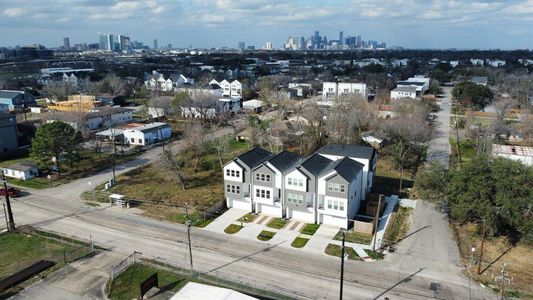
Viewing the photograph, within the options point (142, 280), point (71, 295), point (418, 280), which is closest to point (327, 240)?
point (418, 280)

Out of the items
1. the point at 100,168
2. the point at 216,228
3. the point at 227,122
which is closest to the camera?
the point at 216,228

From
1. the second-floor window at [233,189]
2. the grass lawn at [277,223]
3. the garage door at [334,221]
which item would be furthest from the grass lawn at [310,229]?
the second-floor window at [233,189]

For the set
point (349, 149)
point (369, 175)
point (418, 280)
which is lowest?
point (418, 280)

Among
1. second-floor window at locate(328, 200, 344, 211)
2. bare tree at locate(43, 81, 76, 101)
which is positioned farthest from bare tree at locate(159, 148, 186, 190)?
bare tree at locate(43, 81, 76, 101)

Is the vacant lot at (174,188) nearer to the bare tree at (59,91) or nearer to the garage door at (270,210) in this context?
the garage door at (270,210)

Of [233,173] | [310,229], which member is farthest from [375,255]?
[233,173]

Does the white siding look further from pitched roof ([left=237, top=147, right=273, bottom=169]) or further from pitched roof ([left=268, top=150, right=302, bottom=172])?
pitched roof ([left=268, top=150, right=302, bottom=172])

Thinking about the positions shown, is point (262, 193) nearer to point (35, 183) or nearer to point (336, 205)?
point (336, 205)

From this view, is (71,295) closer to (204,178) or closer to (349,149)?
(204,178)
